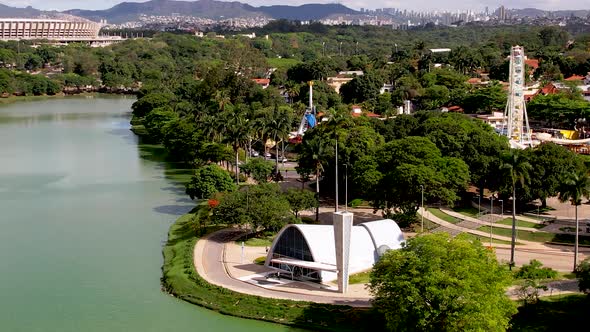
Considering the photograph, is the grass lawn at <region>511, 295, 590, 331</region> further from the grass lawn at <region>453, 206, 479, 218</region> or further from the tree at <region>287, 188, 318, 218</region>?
the tree at <region>287, 188, 318, 218</region>

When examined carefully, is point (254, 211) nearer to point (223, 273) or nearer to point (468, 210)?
point (223, 273)

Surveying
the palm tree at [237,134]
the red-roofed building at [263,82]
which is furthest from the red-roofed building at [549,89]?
the palm tree at [237,134]

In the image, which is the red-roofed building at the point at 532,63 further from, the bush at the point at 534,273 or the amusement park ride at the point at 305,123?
the bush at the point at 534,273

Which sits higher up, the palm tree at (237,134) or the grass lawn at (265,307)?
the palm tree at (237,134)

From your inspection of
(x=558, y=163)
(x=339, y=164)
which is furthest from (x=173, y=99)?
(x=558, y=163)

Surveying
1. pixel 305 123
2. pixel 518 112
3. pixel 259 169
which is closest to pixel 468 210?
pixel 259 169

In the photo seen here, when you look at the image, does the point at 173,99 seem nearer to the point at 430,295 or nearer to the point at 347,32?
the point at 430,295
